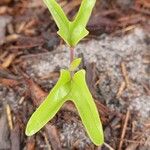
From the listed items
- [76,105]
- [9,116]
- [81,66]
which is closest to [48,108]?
[76,105]

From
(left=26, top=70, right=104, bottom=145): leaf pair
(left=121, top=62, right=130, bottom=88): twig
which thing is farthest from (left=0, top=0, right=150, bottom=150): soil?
(left=26, top=70, right=104, bottom=145): leaf pair

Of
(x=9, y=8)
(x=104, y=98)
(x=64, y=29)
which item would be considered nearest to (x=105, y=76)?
(x=104, y=98)

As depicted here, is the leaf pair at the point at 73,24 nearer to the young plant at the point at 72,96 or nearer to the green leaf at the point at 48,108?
the young plant at the point at 72,96

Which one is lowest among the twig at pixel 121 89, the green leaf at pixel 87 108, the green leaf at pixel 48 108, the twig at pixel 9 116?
the twig at pixel 121 89

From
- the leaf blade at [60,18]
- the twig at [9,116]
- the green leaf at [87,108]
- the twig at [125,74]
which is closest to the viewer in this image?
the green leaf at [87,108]

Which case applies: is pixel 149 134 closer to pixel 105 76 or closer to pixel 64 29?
pixel 105 76

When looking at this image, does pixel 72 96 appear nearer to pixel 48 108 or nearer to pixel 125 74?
pixel 48 108

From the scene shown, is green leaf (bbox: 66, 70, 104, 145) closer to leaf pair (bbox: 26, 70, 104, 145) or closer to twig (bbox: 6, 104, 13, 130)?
leaf pair (bbox: 26, 70, 104, 145)

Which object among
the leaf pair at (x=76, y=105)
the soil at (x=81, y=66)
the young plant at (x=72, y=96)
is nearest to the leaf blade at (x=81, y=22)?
the young plant at (x=72, y=96)
